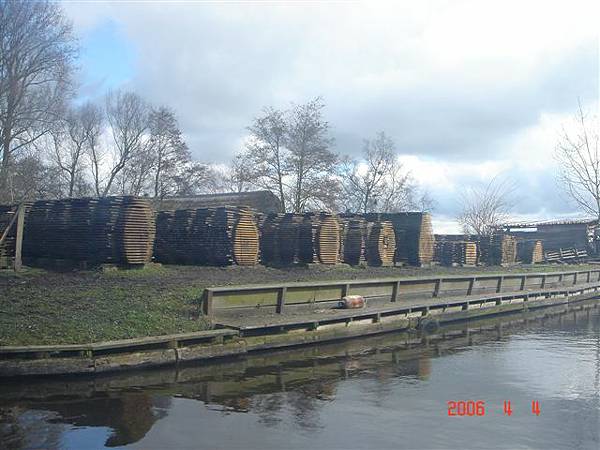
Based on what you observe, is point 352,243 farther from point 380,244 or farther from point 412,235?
point 412,235

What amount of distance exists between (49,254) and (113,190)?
1243 inches

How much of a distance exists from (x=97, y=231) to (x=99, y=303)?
697 cm

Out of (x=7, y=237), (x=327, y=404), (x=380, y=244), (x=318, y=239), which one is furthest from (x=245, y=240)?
(x=327, y=404)

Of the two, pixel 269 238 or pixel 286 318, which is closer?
pixel 286 318

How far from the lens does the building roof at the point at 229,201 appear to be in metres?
43.4

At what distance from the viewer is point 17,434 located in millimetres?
6363

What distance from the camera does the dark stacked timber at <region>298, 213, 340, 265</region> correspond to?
2256 cm

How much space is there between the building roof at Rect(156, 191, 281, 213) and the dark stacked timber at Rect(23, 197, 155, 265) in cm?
1844

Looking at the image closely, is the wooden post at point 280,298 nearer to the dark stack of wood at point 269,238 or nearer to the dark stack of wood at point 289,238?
the dark stack of wood at point 289,238

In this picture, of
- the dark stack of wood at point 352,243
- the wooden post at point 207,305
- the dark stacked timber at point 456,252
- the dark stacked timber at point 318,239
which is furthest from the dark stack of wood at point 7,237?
the dark stacked timber at point 456,252

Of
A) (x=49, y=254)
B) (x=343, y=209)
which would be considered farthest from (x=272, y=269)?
(x=343, y=209)

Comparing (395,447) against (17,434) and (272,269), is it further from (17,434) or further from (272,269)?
(272,269)

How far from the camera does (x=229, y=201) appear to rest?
48.7 m

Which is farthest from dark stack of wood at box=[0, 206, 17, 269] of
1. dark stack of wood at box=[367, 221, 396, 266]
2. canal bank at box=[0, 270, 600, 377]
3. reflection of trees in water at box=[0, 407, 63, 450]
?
dark stack of wood at box=[367, 221, 396, 266]
